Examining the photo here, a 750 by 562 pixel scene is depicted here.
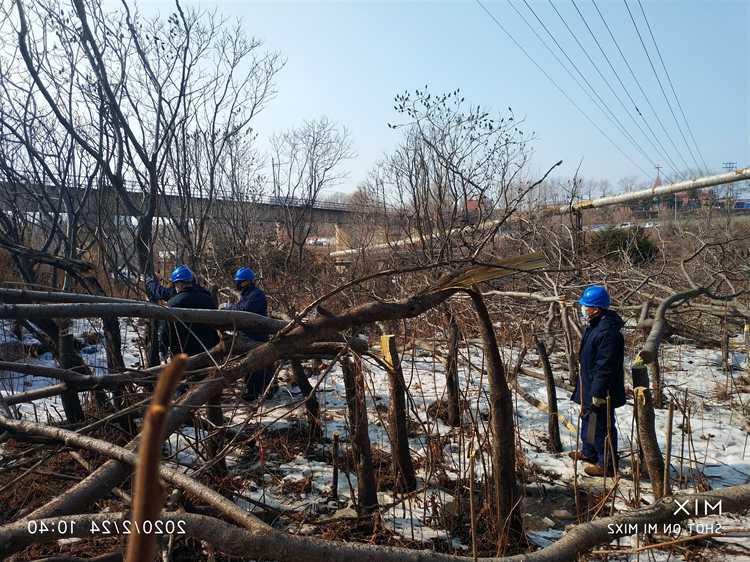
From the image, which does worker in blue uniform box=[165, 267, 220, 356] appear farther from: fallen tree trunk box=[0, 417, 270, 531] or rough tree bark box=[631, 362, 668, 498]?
rough tree bark box=[631, 362, 668, 498]

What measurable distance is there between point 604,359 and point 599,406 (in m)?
0.38

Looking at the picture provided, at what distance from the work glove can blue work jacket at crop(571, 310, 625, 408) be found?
0.06 m

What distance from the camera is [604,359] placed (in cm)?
373

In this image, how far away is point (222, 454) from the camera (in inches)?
70.6

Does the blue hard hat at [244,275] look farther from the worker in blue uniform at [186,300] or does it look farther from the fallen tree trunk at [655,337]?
the fallen tree trunk at [655,337]

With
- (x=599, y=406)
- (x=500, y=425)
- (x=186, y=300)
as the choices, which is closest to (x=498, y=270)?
(x=500, y=425)

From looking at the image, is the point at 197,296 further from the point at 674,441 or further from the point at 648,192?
the point at 648,192

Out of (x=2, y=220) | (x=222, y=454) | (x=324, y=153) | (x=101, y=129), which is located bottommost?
(x=222, y=454)

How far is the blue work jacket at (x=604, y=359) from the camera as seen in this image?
3.71m

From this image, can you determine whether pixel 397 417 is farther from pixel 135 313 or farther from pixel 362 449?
pixel 135 313

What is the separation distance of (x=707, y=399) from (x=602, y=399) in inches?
90.8

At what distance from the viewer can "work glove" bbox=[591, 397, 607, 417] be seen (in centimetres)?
360

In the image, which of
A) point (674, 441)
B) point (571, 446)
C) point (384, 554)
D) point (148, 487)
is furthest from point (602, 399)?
point (148, 487)

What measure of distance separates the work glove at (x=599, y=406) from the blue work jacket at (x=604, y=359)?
6 centimetres
